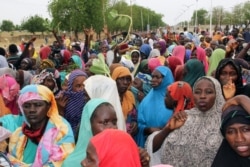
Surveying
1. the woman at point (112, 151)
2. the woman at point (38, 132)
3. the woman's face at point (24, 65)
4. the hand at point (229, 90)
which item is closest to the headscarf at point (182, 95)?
the hand at point (229, 90)

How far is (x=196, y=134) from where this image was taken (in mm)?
3178

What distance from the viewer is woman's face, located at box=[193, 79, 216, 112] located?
3.30m

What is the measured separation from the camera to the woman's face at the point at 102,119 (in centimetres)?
288

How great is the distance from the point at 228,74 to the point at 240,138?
187cm

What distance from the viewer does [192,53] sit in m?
8.81

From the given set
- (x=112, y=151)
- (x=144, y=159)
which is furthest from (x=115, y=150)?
(x=144, y=159)

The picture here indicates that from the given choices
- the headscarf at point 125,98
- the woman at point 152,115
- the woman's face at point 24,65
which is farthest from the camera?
the woman's face at point 24,65

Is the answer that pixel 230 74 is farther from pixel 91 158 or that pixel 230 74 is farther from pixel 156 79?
pixel 91 158

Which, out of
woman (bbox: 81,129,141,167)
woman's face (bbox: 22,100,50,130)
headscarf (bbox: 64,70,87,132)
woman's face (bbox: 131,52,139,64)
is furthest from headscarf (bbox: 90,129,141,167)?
woman's face (bbox: 131,52,139,64)

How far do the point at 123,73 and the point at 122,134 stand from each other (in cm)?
259

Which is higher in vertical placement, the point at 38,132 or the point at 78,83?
the point at 78,83

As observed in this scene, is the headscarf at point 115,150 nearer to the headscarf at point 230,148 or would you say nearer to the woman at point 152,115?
the headscarf at point 230,148

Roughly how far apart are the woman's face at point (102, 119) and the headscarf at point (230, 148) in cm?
75

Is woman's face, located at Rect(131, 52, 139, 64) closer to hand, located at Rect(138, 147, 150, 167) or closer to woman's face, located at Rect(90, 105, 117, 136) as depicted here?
woman's face, located at Rect(90, 105, 117, 136)
